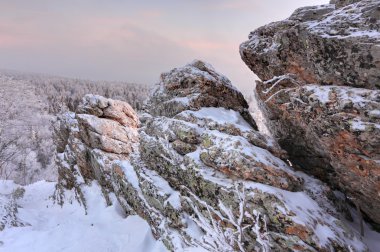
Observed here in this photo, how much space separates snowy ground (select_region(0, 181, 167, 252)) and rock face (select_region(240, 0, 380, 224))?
828cm

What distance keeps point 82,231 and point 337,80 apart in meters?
16.3

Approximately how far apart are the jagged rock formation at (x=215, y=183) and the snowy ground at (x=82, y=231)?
831 mm

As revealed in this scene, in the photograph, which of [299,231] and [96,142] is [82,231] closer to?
[96,142]

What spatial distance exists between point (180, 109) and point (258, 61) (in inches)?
169

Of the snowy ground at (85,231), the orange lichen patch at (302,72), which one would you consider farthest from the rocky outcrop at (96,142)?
the orange lichen patch at (302,72)

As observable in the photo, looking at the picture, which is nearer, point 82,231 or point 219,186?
point 219,186

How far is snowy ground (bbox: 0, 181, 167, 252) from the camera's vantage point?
14683mm

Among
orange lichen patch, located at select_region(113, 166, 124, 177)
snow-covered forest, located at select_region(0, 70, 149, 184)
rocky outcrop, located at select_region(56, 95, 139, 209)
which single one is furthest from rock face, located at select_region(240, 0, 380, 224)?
snow-covered forest, located at select_region(0, 70, 149, 184)

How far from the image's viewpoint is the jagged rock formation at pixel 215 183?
816cm

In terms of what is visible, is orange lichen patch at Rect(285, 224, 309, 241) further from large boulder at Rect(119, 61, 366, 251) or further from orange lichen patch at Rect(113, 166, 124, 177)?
orange lichen patch at Rect(113, 166, 124, 177)

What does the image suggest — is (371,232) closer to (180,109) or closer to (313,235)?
(313,235)

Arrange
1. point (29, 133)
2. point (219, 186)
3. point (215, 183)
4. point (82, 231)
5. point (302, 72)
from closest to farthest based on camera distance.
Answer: point (302, 72), point (219, 186), point (215, 183), point (82, 231), point (29, 133)

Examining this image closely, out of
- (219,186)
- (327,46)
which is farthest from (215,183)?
(327,46)

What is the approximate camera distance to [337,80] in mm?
8344
